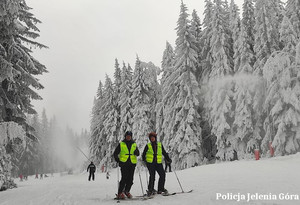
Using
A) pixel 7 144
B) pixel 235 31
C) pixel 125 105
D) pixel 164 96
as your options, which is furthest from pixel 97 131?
pixel 7 144

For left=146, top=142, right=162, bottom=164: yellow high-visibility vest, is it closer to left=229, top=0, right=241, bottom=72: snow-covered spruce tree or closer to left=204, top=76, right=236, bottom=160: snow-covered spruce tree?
left=204, top=76, right=236, bottom=160: snow-covered spruce tree

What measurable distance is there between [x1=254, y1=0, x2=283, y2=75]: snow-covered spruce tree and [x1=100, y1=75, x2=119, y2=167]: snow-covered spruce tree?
22729 mm

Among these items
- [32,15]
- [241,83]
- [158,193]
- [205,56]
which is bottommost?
[158,193]

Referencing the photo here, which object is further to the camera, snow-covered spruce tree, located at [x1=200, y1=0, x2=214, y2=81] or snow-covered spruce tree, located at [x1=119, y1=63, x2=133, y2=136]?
snow-covered spruce tree, located at [x1=119, y1=63, x2=133, y2=136]

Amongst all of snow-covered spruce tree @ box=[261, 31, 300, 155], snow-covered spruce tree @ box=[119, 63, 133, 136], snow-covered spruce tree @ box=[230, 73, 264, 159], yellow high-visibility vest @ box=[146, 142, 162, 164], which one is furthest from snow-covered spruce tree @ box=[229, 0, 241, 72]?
yellow high-visibility vest @ box=[146, 142, 162, 164]

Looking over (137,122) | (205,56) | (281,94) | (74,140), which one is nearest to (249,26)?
(205,56)

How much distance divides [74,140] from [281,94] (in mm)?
113395

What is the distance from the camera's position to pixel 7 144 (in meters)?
15.4

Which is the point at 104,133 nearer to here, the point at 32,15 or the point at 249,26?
the point at 249,26

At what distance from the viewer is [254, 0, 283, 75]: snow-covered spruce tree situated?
27.1 metres

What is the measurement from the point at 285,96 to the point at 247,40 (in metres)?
9.00

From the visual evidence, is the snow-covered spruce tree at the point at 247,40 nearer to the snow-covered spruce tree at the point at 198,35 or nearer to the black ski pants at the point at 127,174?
the snow-covered spruce tree at the point at 198,35

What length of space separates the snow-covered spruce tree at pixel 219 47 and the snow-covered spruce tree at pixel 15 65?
17.1 m

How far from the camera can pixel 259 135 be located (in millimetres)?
26969
